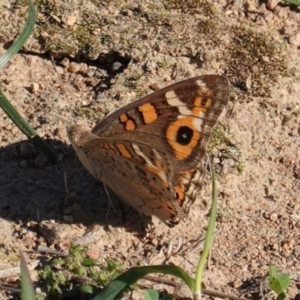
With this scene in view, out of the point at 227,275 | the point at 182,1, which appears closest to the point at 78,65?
the point at 182,1

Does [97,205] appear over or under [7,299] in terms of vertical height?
over

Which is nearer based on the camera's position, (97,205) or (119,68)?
(97,205)

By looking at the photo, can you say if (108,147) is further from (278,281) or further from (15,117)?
(278,281)

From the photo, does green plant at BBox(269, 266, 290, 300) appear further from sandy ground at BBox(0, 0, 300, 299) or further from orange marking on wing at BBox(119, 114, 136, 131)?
orange marking on wing at BBox(119, 114, 136, 131)

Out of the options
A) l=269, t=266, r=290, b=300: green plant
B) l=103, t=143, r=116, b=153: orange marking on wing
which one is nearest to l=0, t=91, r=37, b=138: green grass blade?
l=103, t=143, r=116, b=153: orange marking on wing

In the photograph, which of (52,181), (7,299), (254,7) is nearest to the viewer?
(7,299)

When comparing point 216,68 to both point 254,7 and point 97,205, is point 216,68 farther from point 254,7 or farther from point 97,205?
point 97,205
